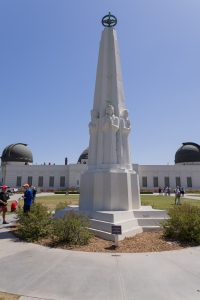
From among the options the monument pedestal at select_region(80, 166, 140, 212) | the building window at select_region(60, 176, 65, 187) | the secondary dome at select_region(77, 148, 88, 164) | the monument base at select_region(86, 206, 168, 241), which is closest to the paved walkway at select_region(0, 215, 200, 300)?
the monument base at select_region(86, 206, 168, 241)

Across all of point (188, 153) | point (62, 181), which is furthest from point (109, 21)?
point (188, 153)

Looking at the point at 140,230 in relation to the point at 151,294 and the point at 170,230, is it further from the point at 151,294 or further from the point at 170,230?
the point at 151,294

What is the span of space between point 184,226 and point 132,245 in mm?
1670

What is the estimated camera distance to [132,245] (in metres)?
7.22

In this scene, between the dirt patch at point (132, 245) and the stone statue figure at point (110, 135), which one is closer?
the dirt patch at point (132, 245)

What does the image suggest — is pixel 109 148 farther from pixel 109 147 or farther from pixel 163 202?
pixel 163 202

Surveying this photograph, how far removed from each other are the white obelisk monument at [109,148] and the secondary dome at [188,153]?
54057 mm

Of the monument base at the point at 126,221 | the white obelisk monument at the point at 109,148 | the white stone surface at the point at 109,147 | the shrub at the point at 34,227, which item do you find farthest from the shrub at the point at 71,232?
the white stone surface at the point at 109,147

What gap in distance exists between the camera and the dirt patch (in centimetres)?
678

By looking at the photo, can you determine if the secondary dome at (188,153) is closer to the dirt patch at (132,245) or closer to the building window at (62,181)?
the building window at (62,181)

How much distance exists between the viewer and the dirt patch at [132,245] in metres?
6.78

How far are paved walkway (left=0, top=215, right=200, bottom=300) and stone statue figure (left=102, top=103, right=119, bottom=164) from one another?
4658 mm

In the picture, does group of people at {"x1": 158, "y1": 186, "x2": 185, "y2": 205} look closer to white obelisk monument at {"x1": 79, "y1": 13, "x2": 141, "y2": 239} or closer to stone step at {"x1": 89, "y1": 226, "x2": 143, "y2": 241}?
white obelisk monument at {"x1": 79, "y1": 13, "x2": 141, "y2": 239}

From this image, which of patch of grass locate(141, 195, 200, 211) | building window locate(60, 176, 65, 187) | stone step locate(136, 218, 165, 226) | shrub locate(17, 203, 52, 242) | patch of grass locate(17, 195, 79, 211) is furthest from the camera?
building window locate(60, 176, 65, 187)
